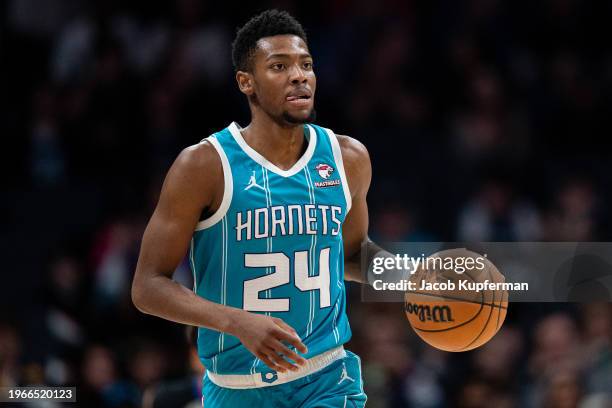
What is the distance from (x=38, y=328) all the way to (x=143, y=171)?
176cm

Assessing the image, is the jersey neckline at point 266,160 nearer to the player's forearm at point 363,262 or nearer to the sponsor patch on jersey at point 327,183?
the sponsor patch on jersey at point 327,183

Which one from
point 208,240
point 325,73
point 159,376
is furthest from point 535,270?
point 325,73

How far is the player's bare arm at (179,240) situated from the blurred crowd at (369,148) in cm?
299

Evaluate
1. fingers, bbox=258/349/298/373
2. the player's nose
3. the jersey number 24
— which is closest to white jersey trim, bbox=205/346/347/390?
the jersey number 24

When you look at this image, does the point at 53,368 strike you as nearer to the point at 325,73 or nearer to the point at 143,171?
the point at 143,171

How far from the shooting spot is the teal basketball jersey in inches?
168

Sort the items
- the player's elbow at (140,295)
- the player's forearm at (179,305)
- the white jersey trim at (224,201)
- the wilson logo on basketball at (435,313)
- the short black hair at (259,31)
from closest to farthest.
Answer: the player's forearm at (179,305), the player's elbow at (140,295), the white jersey trim at (224,201), the short black hair at (259,31), the wilson logo on basketball at (435,313)

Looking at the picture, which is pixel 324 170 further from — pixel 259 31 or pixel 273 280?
pixel 259 31

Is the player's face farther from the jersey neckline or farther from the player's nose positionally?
the jersey neckline

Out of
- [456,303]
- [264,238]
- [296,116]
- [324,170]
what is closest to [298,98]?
[296,116]

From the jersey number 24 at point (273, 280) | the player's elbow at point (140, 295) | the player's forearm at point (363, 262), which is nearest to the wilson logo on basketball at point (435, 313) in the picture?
the player's forearm at point (363, 262)

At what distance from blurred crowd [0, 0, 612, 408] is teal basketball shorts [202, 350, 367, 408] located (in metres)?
2.76

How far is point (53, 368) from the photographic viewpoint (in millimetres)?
6777

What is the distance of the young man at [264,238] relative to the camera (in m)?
4.16
